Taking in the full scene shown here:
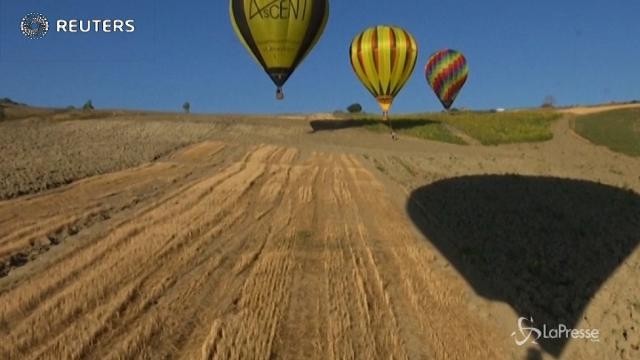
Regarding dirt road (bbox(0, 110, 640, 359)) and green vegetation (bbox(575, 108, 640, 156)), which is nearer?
dirt road (bbox(0, 110, 640, 359))

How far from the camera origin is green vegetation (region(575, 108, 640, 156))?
38.1 meters

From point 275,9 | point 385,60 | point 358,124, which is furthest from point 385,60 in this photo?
point 275,9

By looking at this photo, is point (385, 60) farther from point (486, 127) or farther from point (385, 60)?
point (486, 127)

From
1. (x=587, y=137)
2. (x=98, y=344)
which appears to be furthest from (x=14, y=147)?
(x=587, y=137)

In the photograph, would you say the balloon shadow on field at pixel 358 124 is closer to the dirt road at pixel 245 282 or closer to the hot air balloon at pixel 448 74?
the hot air balloon at pixel 448 74

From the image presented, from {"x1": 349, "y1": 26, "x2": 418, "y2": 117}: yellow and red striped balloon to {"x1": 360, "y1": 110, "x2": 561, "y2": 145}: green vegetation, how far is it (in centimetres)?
645

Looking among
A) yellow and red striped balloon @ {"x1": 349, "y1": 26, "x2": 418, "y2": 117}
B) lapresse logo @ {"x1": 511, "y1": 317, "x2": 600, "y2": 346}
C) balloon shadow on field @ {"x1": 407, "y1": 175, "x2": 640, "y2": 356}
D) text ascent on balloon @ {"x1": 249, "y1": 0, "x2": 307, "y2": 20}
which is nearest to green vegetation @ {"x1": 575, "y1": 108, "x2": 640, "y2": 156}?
yellow and red striped balloon @ {"x1": 349, "y1": 26, "x2": 418, "y2": 117}

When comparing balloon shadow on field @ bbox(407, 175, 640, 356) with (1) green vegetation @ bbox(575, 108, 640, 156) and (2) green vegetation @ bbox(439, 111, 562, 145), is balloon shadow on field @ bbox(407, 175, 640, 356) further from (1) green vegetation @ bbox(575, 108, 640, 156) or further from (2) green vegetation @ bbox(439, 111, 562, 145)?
(2) green vegetation @ bbox(439, 111, 562, 145)

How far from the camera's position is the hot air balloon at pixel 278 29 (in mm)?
24953

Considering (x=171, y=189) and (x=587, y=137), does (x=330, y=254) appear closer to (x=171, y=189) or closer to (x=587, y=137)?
(x=171, y=189)

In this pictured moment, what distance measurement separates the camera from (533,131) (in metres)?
44.7

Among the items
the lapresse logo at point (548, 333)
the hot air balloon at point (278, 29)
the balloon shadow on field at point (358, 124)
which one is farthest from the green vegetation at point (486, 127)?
the lapresse logo at point (548, 333)

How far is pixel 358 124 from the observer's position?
47.3 metres

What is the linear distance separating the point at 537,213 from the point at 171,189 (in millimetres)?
10127
